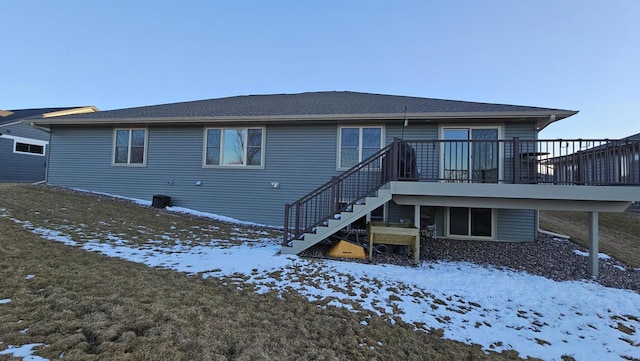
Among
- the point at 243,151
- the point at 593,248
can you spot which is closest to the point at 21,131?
the point at 243,151

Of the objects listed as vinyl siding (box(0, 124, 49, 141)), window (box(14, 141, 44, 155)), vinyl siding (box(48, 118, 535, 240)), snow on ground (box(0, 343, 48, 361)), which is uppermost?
vinyl siding (box(0, 124, 49, 141))

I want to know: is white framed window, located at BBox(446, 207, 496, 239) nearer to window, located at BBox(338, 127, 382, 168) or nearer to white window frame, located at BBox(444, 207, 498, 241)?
white window frame, located at BBox(444, 207, 498, 241)

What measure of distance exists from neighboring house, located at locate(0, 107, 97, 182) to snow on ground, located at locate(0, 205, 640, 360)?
14989 mm

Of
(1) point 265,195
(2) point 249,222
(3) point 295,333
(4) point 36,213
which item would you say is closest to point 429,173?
(1) point 265,195

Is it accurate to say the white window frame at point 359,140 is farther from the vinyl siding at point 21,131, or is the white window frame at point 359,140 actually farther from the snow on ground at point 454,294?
the vinyl siding at point 21,131

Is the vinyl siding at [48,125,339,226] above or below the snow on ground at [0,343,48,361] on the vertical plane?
above

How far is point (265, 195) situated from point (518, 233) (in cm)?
731

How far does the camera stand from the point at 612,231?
38.2 feet

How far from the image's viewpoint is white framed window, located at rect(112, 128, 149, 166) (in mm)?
10885

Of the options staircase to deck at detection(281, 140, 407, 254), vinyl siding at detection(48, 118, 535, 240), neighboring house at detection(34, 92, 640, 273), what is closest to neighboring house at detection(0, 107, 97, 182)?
vinyl siding at detection(48, 118, 535, 240)

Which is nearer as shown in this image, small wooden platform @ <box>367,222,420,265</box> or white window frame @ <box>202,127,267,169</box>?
small wooden platform @ <box>367,222,420,265</box>

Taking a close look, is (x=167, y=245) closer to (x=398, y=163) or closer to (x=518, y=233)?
(x=398, y=163)

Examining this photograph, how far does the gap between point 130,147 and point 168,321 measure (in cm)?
982

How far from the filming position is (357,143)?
9375 mm
